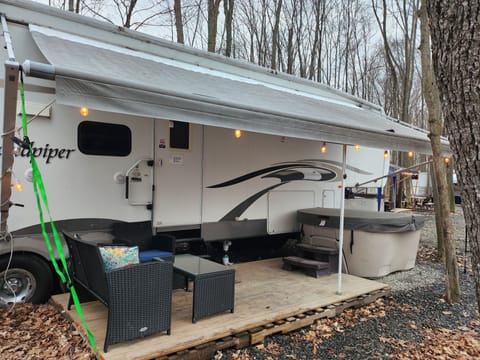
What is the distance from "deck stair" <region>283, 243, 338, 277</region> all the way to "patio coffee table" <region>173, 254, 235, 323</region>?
1.79 m

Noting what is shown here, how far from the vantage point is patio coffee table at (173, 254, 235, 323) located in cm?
341

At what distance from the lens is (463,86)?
1.48 meters

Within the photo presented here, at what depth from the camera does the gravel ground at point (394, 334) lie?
10.7 feet

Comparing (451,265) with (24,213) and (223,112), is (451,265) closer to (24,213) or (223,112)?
Answer: (223,112)

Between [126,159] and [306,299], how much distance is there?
259cm

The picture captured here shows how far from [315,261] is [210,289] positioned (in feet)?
7.29

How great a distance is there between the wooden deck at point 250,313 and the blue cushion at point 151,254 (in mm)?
436

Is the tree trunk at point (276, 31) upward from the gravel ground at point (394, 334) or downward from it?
upward

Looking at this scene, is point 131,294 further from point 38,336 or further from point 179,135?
point 179,135

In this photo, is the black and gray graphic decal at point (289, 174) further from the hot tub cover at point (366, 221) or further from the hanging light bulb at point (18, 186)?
the hanging light bulb at point (18, 186)

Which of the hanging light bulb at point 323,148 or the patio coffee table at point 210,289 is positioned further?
the hanging light bulb at point 323,148

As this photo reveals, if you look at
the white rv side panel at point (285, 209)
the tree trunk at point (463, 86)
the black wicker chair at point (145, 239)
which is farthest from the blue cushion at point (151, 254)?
the tree trunk at point (463, 86)

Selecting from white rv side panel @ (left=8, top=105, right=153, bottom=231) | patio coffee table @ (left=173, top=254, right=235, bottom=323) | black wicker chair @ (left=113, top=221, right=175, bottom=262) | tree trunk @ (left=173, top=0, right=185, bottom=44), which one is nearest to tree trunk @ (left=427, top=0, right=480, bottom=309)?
patio coffee table @ (left=173, top=254, right=235, bottom=323)

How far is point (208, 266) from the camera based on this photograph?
383cm
